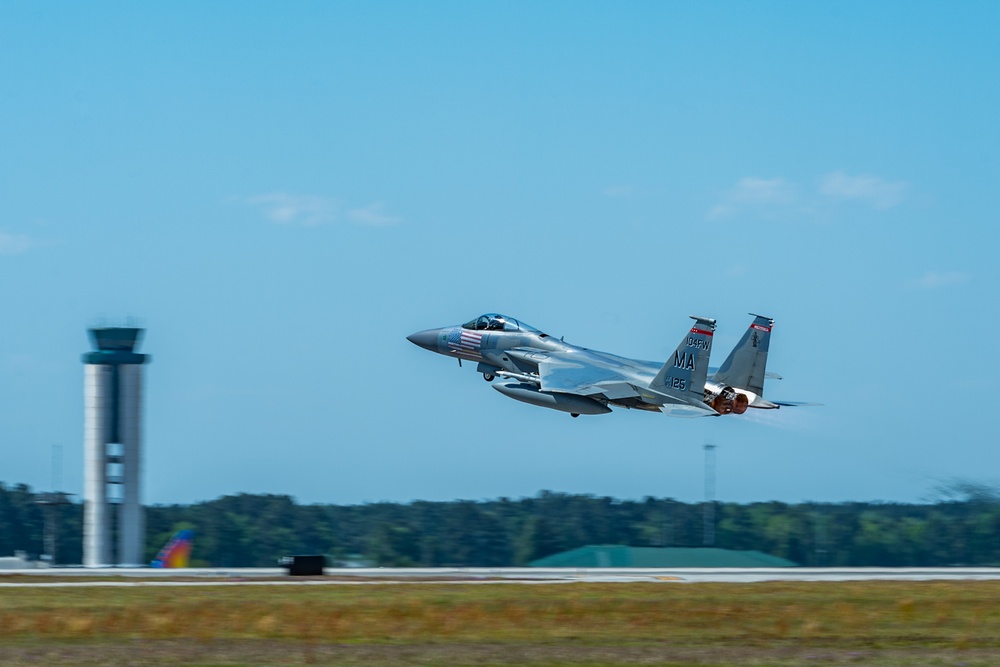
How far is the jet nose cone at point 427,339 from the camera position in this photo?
52906mm

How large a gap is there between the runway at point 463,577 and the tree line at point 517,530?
52.3 feet

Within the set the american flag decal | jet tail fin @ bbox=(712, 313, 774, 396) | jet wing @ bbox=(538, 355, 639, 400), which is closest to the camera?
jet wing @ bbox=(538, 355, 639, 400)

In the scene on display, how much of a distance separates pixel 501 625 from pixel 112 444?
5153 centimetres

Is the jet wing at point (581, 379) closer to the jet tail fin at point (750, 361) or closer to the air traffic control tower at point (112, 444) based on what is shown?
the jet tail fin at point (750, 361)

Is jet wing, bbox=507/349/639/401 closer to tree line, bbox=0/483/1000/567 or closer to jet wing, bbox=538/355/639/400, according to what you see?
jet wing, bbox=538/355/639/400

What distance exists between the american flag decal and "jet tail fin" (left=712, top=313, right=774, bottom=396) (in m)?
9.10

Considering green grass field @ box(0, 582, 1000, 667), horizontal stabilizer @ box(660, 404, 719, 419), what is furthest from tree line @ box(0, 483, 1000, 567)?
green grass field @ box(0, 582, 1000, 667)

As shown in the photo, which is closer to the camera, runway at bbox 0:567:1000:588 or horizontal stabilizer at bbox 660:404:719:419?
runway at bbox 0:567:1000:588

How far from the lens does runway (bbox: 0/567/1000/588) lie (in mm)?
43812

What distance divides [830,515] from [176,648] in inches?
2240

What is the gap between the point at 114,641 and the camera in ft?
95.2

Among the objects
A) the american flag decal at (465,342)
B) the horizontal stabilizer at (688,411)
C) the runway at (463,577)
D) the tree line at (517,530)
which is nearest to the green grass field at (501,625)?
the runway at (463,577)

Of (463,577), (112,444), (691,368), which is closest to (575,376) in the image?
(691,368)

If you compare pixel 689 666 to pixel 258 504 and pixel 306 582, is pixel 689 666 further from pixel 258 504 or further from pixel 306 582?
pixel 258 504
